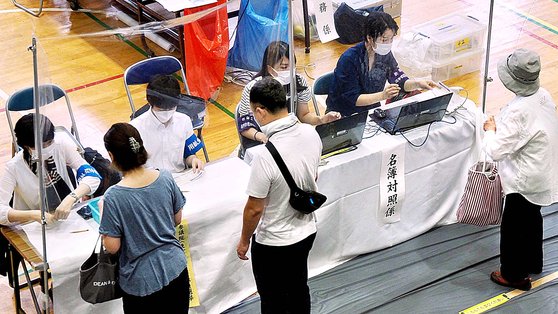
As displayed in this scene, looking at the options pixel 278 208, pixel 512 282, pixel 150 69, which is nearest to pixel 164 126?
pixel 150 69

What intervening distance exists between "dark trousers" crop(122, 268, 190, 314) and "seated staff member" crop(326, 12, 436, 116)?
1630mm

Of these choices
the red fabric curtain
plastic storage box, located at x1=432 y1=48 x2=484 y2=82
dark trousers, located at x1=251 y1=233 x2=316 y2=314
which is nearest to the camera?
dark trousers, located at x1=251 y1=233 x2=316 y2=314

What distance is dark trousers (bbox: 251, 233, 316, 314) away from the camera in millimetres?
3855

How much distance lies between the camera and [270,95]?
362 cm

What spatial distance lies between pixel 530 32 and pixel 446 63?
246cm

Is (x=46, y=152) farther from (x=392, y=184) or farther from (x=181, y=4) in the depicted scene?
(x=181, y=4)

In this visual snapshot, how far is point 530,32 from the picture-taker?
7715mm

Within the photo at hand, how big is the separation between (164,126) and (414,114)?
149 cm

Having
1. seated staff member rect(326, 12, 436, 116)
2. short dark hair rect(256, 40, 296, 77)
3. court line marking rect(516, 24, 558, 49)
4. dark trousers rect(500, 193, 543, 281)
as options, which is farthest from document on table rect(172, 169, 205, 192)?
court line marking rect(516, 24, 558, 49)

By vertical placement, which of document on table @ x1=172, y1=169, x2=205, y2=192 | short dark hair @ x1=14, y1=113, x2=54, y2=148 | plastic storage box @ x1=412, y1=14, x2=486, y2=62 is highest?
short dark hair @ x1=14, y1=113, x2=54, y2=148

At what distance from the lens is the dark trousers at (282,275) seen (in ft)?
12.6

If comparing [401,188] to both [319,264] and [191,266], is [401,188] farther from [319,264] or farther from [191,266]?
[191,266]

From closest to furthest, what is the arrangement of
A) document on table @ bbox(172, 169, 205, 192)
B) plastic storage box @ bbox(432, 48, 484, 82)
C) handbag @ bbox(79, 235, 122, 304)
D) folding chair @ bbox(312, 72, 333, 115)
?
1. handbag @ bbox(79, 235, 122, 304)
2. document on table @ bbox(172, 169, 205, 192)
3. folding chair @ bbox(312, 72, 333, 115)
4. plastic storage box @ bbox(432, 48, 484, 82)

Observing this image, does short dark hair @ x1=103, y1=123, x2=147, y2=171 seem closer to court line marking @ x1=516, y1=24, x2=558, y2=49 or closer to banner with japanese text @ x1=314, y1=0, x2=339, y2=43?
banner with japanese text @ x1=314, y1=0, x2=339, y2=43
